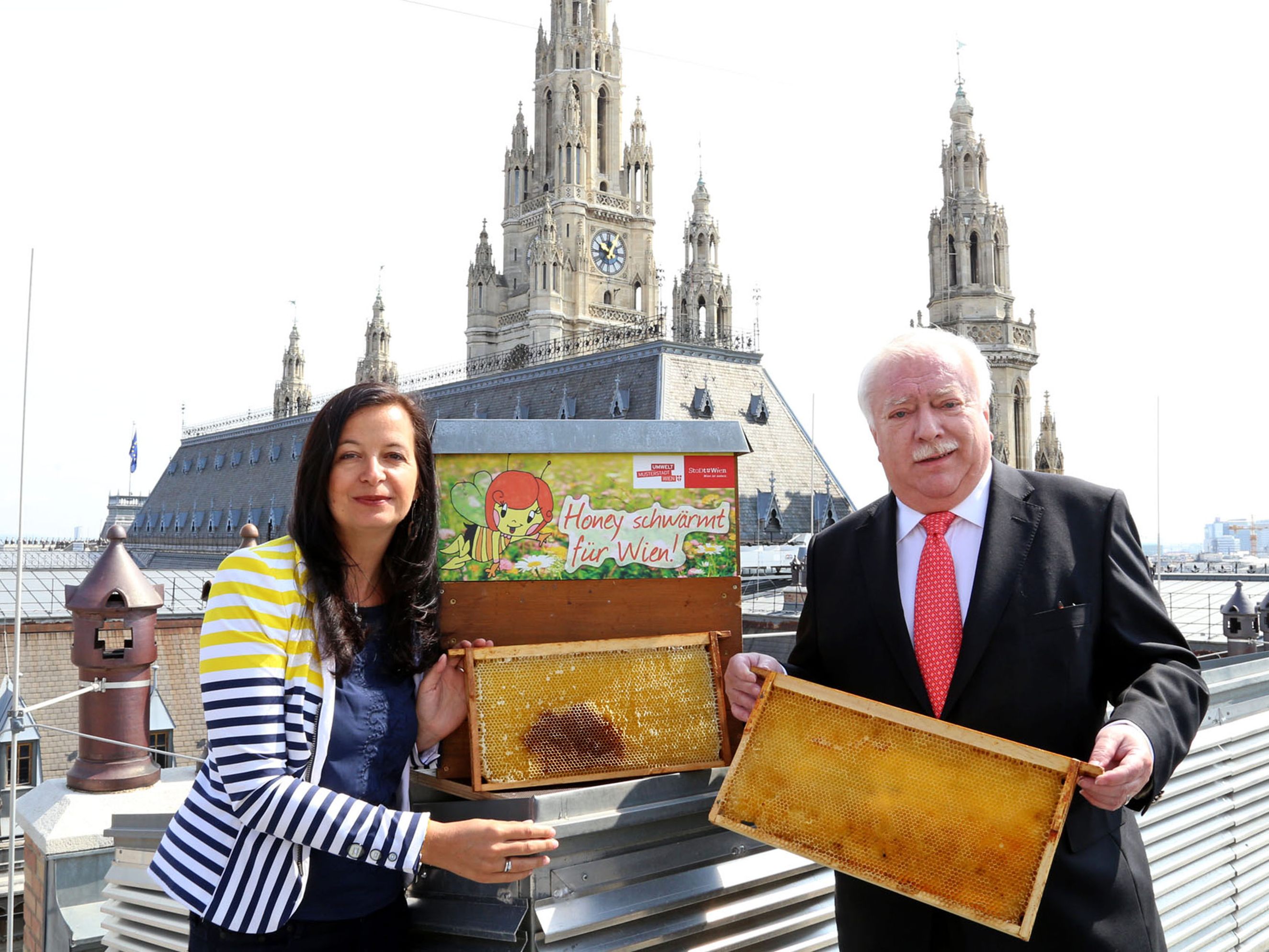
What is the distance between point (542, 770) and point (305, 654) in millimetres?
1009

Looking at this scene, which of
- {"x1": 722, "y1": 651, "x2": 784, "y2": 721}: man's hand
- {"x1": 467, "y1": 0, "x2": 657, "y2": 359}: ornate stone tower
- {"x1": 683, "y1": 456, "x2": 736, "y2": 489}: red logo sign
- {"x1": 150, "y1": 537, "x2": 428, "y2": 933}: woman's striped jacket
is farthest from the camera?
{"x1": 467, "y1": 0, "x2": 657, "y2": 359}: ornate stone tower

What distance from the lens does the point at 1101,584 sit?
3.38m

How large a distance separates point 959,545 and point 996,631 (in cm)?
38

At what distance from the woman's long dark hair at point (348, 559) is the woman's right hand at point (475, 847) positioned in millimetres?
564

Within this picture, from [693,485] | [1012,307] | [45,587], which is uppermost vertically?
[1012,307]

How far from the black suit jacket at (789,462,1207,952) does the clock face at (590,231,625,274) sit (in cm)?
7168

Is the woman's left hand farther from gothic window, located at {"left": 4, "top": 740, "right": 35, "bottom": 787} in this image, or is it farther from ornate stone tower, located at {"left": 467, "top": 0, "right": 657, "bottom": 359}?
ornate stone tower, located at {"left": 467, "top": 0, "right": 657, "bottom": 359}

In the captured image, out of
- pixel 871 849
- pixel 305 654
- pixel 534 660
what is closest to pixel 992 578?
pixel 871 849

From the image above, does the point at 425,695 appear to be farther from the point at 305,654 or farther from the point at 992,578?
the point at 992,578

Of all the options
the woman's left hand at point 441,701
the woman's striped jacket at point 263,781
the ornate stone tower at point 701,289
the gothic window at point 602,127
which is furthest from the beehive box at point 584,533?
the gothic window at point 602,127

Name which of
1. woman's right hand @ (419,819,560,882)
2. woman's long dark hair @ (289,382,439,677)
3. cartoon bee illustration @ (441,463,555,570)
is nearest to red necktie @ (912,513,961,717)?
cartoon bee illustration @ (441,463,555,570)

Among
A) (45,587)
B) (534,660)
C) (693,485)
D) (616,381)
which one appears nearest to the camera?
(534,660)

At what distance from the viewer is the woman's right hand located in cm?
Result: 288

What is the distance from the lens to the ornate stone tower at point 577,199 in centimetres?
7244
